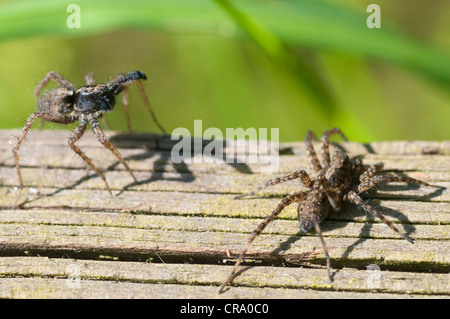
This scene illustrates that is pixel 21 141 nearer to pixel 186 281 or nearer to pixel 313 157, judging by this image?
pixel 186 281

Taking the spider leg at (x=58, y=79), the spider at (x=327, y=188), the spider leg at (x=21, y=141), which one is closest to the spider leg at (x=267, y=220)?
the spider at (x=327, y=188)

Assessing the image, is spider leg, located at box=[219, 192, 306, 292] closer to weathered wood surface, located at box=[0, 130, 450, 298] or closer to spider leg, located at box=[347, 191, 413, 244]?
weathered wood surface, located at box=[0, 130, 450, 298]

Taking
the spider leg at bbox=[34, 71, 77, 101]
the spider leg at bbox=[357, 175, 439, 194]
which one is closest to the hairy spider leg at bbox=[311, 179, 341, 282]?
the spider leg at bbox=[357, 175, 439, 194]

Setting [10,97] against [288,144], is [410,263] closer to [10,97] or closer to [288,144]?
[288,144]

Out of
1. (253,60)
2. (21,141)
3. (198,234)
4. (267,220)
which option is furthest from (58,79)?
(253,60)

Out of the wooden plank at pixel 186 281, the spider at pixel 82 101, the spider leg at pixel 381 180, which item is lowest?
the wooden plank at pixel 186 281

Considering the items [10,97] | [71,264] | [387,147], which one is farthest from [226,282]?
[10,97]

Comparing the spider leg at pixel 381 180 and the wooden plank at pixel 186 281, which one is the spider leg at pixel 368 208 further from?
the wooden plank at pixel 186 281
